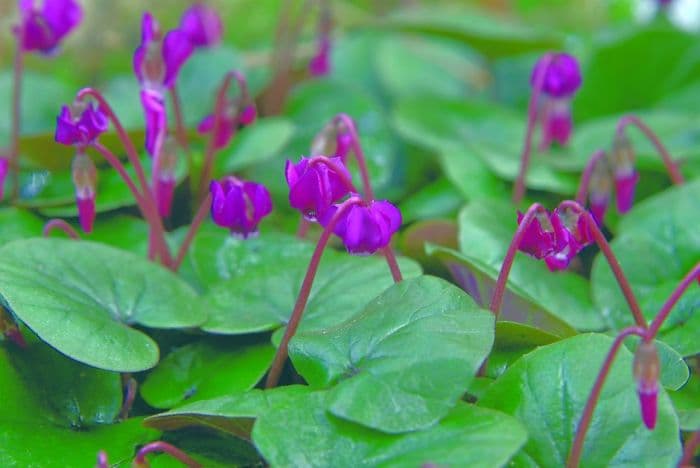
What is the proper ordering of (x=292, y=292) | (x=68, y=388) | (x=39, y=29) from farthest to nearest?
(x=39, y=29) < (x=292, y=292) < (x=68, y=388)

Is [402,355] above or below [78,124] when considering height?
below

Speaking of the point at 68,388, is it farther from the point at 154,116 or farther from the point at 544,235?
the point at 544,235

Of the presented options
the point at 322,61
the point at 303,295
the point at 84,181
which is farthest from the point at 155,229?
the point at 322,61

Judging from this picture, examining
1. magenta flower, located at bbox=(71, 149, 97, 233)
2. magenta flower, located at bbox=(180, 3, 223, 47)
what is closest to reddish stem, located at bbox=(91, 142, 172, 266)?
magenta flower, located at bbox=(71, 149, 97, 233)

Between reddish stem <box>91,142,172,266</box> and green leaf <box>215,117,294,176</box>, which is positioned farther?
green leaf <box>215,117,294,176</box>

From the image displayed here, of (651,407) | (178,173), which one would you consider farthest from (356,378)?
(178,173)

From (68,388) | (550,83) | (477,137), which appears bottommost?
(68,388)

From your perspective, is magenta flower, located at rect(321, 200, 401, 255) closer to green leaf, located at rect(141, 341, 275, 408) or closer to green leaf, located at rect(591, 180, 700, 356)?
green leaf, located at rect(141, 341, 275, 408)

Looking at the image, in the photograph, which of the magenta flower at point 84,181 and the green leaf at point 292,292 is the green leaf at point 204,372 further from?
the magenta flower at point 84,181
